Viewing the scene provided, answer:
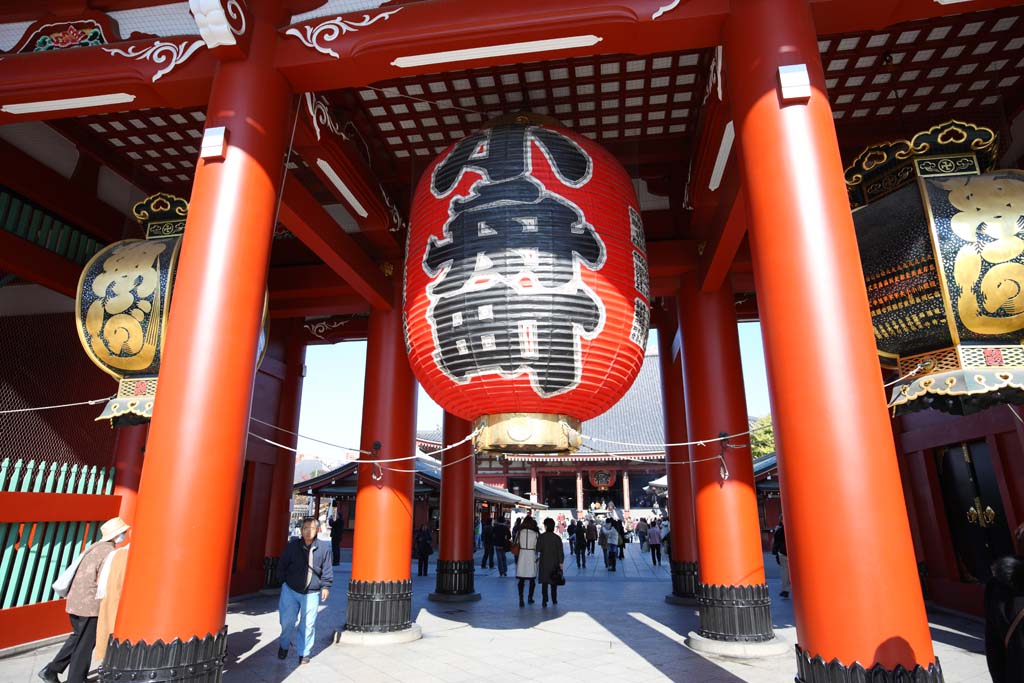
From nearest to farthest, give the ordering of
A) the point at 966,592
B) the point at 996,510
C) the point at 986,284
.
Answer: the point at 986,284 → the point at 996,510 → the point at 966,592

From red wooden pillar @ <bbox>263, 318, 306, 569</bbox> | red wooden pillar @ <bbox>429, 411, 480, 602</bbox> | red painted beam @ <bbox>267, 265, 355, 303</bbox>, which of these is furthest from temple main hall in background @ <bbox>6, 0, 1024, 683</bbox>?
red wooden pillar @ <bbox>263, 318, 306, 569</bbox>

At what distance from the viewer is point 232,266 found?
4.27 metres

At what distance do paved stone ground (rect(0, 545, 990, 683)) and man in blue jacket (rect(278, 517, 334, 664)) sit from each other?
254 mm

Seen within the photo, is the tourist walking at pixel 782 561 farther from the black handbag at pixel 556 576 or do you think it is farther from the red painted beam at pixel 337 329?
the red painted beam at pixel 337 329

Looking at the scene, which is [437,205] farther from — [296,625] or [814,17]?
[296,625]

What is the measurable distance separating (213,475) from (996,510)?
29.4 ft

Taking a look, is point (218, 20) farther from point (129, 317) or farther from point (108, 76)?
point (129, 317)

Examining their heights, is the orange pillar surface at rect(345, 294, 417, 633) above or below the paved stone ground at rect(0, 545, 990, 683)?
above

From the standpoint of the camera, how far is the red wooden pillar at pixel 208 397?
141 inches

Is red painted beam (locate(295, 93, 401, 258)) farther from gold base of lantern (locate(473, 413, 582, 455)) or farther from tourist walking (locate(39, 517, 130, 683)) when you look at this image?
tourist walking (locate(39, 517, 130, 683))

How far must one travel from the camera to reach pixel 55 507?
6.76m

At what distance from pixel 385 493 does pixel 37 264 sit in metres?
5.23

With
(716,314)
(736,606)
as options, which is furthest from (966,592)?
(716,314)

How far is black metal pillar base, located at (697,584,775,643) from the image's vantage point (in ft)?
21.5
